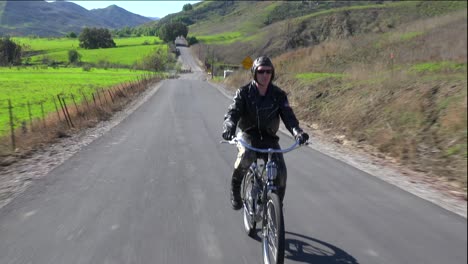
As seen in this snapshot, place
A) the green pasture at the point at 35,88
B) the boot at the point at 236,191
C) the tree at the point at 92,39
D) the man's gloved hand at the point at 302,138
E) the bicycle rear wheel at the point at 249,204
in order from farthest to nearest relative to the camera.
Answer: the tree at the point at 92,39 < the green pasture at the point at 35,88 < the boot at the point at 236,191 < the bicycle rear wheel at the point at 249,204 < the man's gloved hand at the point at 302,138

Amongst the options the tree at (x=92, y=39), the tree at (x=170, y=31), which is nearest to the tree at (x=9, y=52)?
the tree at (x=92, y=39)

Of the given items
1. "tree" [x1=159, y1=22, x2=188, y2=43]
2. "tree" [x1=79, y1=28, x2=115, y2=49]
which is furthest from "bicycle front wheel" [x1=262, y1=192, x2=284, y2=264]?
"tree" [x1=159, y1=22, x2=188, y2=43]

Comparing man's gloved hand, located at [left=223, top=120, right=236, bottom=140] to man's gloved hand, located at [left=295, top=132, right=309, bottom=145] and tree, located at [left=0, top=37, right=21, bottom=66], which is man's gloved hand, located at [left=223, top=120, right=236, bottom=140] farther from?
tree, located at [left=0, top=37, right=21, bottom=66]

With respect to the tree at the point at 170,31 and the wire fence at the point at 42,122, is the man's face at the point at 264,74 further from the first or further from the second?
the tree at the point at 170,31

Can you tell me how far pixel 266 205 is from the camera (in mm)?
4055

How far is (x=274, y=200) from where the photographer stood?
3.76m

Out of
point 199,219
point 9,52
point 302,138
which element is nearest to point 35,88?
point 9,52

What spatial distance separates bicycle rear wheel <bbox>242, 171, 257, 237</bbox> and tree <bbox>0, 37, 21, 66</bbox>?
1020cm

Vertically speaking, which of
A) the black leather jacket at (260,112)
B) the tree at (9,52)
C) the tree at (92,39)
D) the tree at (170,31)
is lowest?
the black leather jacket at (260,112)

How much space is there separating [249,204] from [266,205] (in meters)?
0.60

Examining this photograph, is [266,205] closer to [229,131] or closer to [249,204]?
[249,204]

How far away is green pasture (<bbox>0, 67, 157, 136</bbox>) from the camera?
16297 millimetres

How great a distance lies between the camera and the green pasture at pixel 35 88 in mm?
16297

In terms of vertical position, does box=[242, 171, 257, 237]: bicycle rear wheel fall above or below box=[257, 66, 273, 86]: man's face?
below
